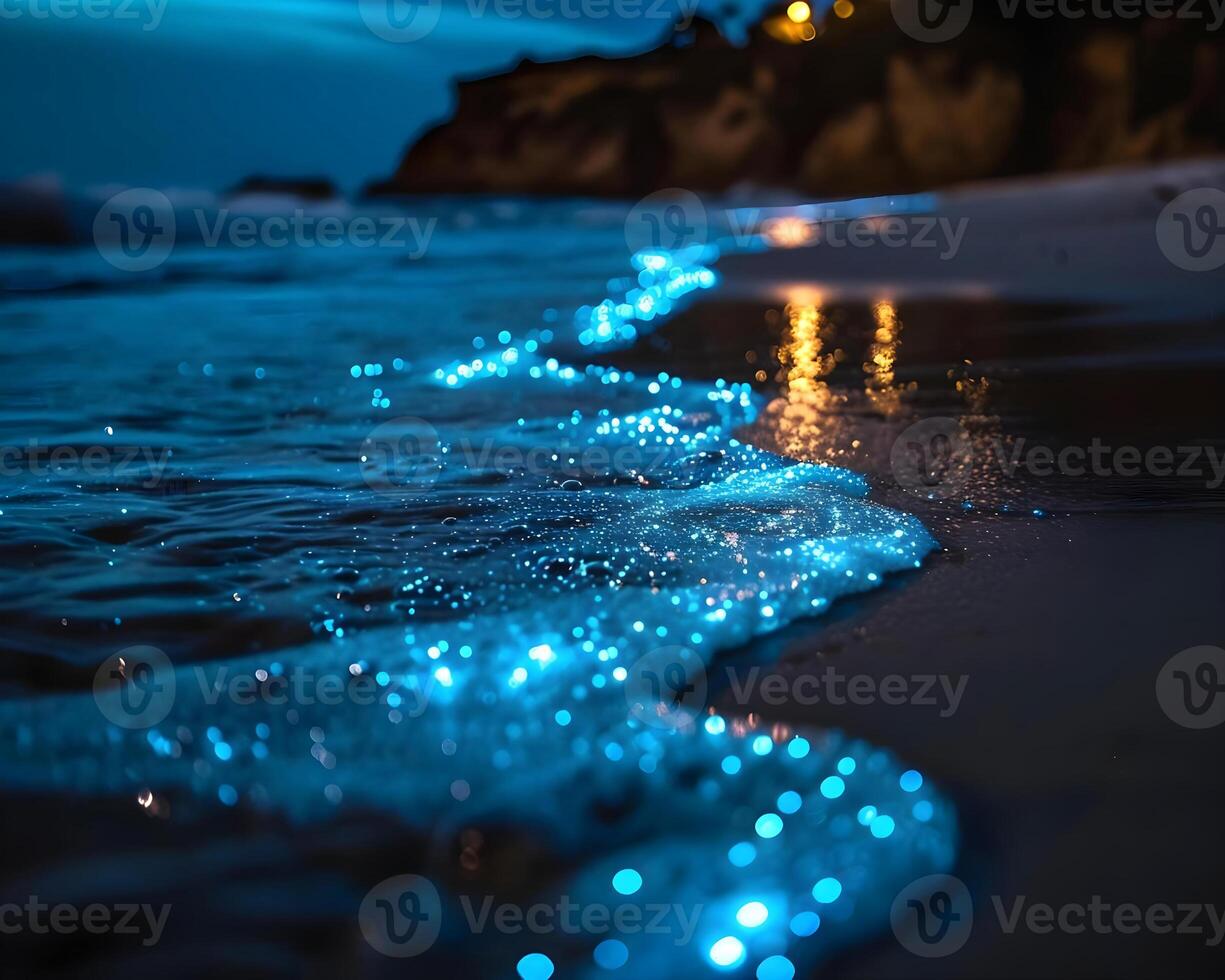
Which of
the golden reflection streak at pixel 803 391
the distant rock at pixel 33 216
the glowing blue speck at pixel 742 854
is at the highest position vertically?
the distant rock at pixel 33 216

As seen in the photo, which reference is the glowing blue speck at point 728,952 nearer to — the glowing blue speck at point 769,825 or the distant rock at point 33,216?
the glowing blue speck at point 769,825

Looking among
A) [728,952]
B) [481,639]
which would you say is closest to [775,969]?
[728,952]

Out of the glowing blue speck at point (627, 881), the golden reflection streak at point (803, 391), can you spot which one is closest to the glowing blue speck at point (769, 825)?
the glowing blue speck at point (627, 881)

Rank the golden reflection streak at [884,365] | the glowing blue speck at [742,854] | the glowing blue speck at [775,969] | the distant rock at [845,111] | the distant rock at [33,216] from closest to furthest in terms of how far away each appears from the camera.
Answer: the glowing blue speck at [775,969] → the glowing blue speck at [742,854] → the golden reflection streak at [884,365] → the distant rock at [33,216] → the distant rock at [845,111]

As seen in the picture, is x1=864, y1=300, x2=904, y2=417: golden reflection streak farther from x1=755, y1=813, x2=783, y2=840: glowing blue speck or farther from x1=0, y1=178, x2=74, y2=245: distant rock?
x1=0, y1=178, x2=74, y2=245: distant rock

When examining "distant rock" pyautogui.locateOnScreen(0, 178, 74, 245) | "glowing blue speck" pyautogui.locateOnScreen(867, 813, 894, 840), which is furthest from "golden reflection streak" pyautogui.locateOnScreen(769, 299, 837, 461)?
"distant rock" pyautogui.locateOnScreen(0, 178, 74, 245)

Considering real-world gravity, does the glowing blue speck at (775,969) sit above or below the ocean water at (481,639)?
below

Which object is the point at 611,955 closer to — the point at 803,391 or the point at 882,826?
the point at 882,826
